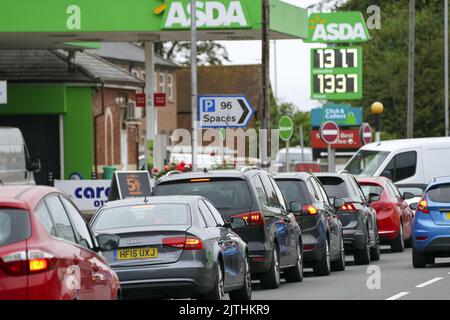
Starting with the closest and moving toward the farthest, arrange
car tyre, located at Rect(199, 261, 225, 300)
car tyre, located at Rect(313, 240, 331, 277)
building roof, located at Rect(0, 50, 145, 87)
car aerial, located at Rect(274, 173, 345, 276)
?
car tyre, located at Rect(199, 261, 225, 300)
car aerial, located at Rect(274, 173, 345, 276)
car tyre, located at Rect(313, 240, 331, 277)
building roof, located at Rect(0, 50, 145, 87)

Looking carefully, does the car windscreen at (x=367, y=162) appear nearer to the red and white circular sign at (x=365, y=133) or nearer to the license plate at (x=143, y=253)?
the red and white circular sign at (x=365, y=133)

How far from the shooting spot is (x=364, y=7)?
8488 cm

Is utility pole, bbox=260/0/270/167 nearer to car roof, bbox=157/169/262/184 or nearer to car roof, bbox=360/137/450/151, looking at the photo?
car roof, bbox=360/137/450/151

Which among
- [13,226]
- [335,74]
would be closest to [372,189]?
[335,74]

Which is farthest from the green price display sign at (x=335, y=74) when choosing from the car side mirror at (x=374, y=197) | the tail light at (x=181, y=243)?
the tail light at (x=181, y=243)

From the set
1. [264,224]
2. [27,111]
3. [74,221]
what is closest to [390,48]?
[27,111]

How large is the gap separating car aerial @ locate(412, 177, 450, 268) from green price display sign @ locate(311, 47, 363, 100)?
26.8m

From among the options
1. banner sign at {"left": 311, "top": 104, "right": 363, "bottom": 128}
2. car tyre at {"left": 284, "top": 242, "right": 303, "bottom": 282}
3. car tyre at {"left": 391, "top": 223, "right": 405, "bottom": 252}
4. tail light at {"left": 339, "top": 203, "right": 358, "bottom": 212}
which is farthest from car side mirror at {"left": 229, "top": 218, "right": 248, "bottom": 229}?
banner sign at {"left": 311, "top": 104, "right": 363, "bottom": 128}

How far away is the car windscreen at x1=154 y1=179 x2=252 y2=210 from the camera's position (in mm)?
18797

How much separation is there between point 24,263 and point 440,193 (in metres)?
14.8

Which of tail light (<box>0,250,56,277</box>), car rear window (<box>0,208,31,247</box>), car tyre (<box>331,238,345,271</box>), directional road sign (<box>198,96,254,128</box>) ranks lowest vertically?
car tyre (<box>331,238,345,271</box>)

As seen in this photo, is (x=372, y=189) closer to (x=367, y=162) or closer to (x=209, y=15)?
(x=367, y=162)

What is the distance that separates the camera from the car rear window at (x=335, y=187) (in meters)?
26.9

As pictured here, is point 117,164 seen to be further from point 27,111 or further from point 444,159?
point 444,159
